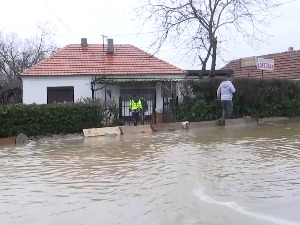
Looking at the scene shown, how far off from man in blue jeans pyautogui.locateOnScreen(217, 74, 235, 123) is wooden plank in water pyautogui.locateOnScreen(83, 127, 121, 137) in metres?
4.38

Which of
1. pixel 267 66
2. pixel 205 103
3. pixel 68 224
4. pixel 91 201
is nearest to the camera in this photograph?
pixel 68 224

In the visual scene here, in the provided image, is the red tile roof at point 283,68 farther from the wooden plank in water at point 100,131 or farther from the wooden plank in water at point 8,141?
the wooden plank in water at point 8,141

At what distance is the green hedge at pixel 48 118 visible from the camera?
1368 cm

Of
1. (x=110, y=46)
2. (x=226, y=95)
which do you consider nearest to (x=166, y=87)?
(x=110, y=46)

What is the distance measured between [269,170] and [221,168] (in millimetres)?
816

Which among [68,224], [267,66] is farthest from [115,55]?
[68,224]

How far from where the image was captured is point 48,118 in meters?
14.4

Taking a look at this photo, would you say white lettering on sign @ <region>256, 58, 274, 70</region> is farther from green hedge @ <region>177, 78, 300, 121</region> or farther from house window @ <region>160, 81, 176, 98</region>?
house window @ <region>160, 81, 176, 98</region>

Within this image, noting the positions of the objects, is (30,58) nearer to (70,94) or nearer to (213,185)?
(70,94)

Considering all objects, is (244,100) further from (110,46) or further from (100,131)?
(110,46)

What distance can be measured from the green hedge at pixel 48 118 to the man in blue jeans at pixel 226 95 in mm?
4758

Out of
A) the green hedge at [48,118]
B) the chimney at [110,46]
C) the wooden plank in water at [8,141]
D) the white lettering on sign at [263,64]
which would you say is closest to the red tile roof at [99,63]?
the chimney at [110,46]

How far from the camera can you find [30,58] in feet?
164

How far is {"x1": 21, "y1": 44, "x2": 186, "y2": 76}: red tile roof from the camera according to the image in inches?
974
